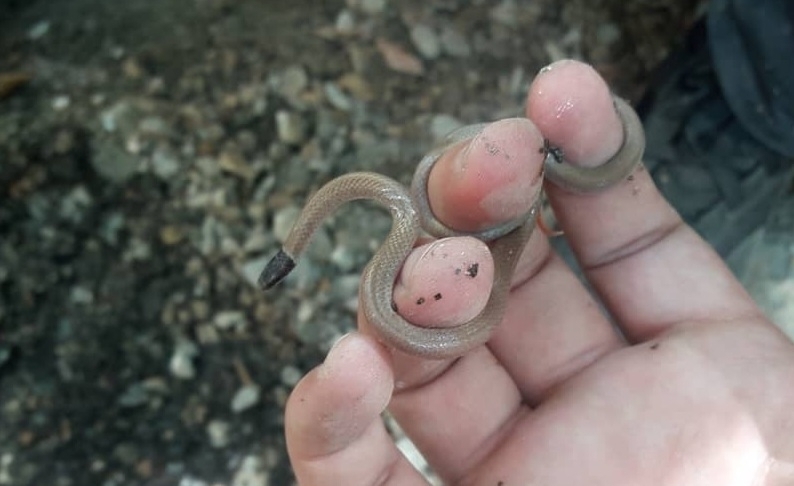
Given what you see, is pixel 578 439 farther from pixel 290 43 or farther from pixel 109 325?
pixel 290 43

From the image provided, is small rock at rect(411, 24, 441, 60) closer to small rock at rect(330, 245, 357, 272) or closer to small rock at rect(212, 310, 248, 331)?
small rock at rect(330, 245, 357, 272)

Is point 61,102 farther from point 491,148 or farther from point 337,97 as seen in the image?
point 491,148

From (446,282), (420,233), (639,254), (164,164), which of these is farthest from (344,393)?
(164,164)

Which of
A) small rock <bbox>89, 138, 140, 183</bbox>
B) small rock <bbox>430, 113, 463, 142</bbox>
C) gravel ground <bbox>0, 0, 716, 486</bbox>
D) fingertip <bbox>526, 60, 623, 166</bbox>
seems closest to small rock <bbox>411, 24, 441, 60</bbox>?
gravel ground <bbox>0, 0, 716, 486</bbox>

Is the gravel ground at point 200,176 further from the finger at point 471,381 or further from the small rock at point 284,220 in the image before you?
the finger at point 471,381

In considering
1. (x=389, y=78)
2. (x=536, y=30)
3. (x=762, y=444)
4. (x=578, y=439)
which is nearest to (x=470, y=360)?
(x=578, y=439)

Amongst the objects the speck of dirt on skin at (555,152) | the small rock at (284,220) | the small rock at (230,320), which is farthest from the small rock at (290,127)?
the speck of dirt on skin at (555,152)
